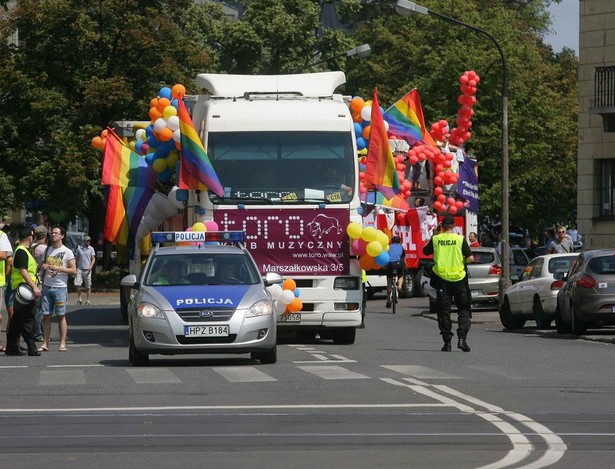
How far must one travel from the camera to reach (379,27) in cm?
7088

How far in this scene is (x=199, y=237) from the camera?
22719 mm

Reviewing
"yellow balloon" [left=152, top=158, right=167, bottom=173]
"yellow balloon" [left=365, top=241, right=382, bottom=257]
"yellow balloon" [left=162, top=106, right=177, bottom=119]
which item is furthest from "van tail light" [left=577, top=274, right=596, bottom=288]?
"yellow balloon" [left=162, top=106, right=177, bottom=119]

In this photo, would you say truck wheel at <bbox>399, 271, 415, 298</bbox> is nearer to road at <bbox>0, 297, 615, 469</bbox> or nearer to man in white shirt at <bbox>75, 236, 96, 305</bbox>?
man in white shirt at <bbox>75, 236, 96, 305</bbox>

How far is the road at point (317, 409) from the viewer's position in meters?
11.1

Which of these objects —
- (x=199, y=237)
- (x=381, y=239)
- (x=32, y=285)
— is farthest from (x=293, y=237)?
(x=32, y=285)

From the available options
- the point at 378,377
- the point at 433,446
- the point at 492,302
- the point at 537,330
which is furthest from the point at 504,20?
the point at 433,446

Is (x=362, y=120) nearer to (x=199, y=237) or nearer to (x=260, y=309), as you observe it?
(x=199, y=237)

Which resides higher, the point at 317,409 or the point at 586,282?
the point at 586,282

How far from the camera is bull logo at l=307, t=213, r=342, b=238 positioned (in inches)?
963

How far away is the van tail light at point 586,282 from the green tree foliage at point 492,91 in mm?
33193

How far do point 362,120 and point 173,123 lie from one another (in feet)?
9.65

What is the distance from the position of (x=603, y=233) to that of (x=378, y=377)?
3045cm

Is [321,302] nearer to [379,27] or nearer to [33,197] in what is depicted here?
[33,197]

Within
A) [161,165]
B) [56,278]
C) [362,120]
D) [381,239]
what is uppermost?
[362,120]
